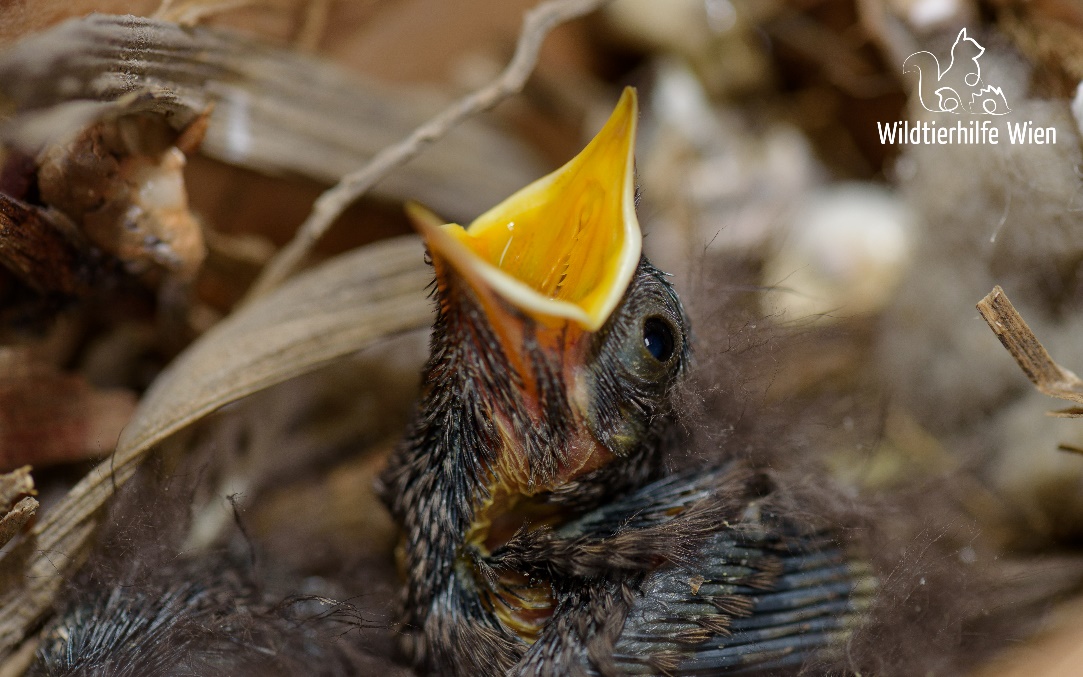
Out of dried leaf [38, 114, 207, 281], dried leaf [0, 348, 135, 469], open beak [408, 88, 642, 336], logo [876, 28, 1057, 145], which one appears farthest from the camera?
logo [876, 28, 1057, 145]

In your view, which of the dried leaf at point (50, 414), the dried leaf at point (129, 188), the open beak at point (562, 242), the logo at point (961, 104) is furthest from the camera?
the logo at point (961, 104)

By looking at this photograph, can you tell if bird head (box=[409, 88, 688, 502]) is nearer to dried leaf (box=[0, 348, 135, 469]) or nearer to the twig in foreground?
the twig in foreground

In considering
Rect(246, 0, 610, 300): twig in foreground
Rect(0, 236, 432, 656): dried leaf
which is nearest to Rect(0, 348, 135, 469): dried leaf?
Rect(0, 236, 432, 656): dried leaf

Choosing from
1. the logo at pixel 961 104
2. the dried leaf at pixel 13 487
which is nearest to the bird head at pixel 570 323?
the dried leaf at pixel 13 487

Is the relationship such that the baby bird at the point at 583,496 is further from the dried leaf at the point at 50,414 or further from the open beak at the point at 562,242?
the dried leaf at the point at 50,414

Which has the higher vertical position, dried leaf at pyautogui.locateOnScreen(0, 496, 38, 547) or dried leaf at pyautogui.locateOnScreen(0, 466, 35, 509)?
dried leaf at pyautogui.locateOnScreen(0, 466, 35, 509)

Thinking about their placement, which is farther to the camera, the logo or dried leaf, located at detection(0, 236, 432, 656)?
the logo

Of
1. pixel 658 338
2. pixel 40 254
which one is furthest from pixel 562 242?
pixel 40 254

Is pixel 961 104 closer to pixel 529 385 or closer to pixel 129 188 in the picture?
pixel 529 385

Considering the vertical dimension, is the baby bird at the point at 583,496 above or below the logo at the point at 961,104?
below
